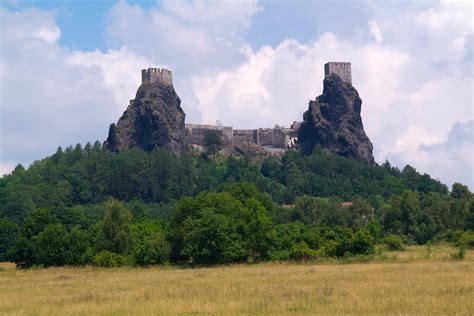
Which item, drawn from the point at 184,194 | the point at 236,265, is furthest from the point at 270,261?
the point at 184,194

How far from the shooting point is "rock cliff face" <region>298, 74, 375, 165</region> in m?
157

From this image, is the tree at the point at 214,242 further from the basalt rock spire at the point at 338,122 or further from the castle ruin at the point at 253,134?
the basalt rock spire at the point at 338,122

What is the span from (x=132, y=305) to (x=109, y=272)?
2233cm

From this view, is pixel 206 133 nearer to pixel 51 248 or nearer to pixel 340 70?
pixel 340 70

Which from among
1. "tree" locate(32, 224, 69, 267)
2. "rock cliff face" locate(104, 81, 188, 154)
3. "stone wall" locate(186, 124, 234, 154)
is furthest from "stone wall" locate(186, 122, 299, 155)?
"tree" locate(32, 224, 69, 267)

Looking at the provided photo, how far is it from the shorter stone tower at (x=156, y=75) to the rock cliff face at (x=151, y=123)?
865 mm

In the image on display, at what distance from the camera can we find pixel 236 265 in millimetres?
54062

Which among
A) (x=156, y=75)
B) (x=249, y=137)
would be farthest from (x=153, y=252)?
(x=249, y=137)

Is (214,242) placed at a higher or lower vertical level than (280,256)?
higher

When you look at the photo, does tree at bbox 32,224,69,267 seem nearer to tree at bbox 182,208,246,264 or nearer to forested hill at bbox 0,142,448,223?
tree at bbox 182,208,246,264

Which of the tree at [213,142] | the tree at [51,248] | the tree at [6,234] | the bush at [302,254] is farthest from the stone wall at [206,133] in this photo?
the bush at [302,254]

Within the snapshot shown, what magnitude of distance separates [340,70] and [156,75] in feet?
129

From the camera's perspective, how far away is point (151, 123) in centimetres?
14938

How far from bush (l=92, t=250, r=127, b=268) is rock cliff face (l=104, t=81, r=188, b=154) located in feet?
294
